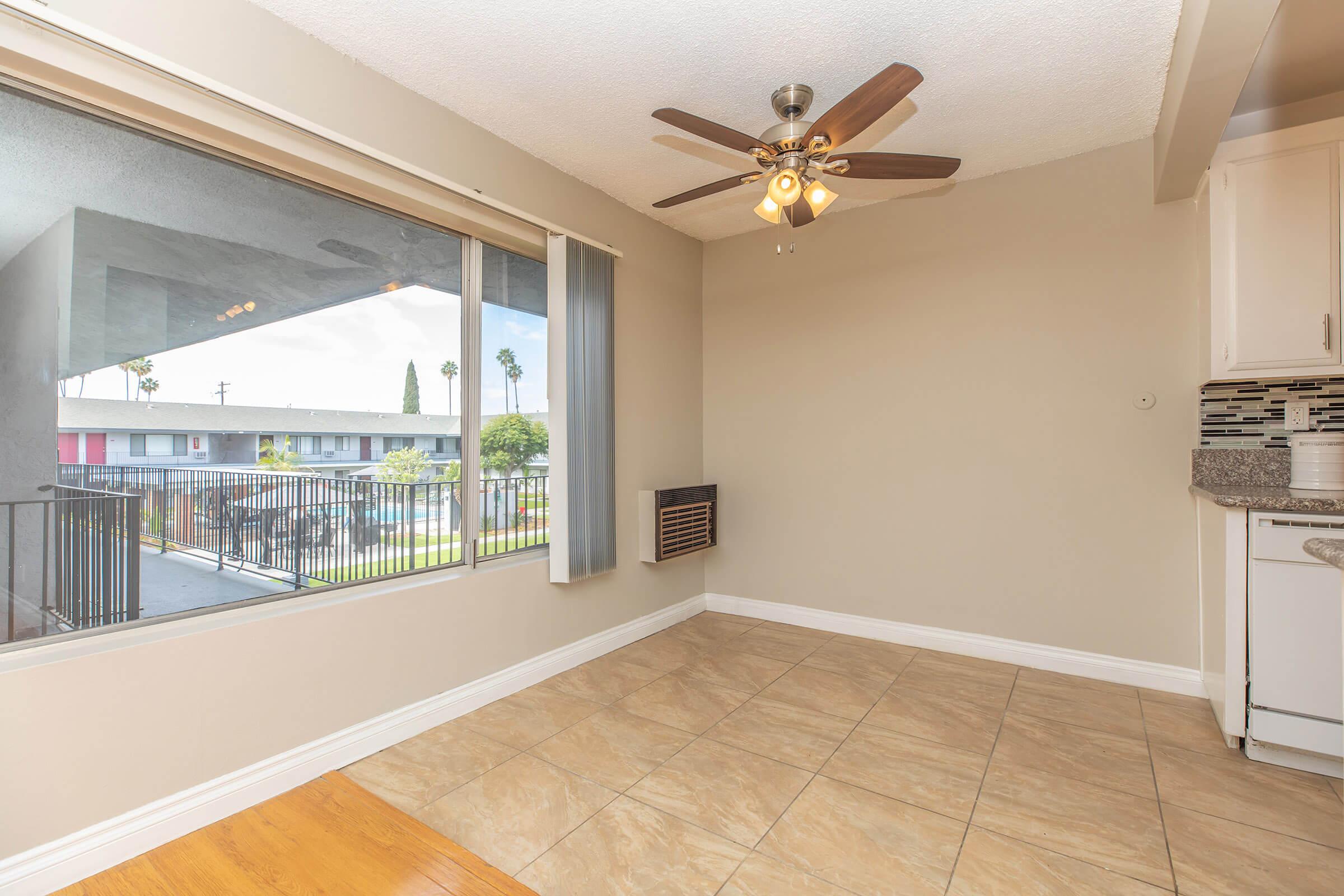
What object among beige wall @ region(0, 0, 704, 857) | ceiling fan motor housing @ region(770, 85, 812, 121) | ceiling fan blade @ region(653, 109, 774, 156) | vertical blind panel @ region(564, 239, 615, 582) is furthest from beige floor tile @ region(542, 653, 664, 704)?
ceiling fan motor housing @ region(770, 85, 812, 121)

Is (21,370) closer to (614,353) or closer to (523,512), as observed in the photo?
(523,512)

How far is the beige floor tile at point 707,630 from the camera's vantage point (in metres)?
3.76

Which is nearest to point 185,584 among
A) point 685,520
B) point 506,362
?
point 506,362

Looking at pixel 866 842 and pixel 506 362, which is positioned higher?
pixel 506 362

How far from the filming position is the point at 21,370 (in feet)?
5.53

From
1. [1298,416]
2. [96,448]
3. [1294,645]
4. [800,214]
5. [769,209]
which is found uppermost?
[800,214]

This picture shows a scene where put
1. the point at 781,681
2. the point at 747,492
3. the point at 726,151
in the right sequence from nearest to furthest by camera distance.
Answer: the point at 726,151, the point at 781,681, the point at 747,492

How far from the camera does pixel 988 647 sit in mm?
3355

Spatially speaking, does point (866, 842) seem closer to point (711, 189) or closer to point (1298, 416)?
point (711, 189)

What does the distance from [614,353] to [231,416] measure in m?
1.91

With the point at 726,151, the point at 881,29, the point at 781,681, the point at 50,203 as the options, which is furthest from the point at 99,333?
the point at 781,681

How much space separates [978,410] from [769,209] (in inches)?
73.2

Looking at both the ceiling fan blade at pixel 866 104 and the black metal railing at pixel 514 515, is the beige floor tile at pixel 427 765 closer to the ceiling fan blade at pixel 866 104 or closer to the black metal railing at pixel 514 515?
the black metal railing at pixel 514 515

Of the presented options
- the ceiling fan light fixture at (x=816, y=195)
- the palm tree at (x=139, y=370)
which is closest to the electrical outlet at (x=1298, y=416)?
the ceiling fan light fixture at (x=816, y=195)
